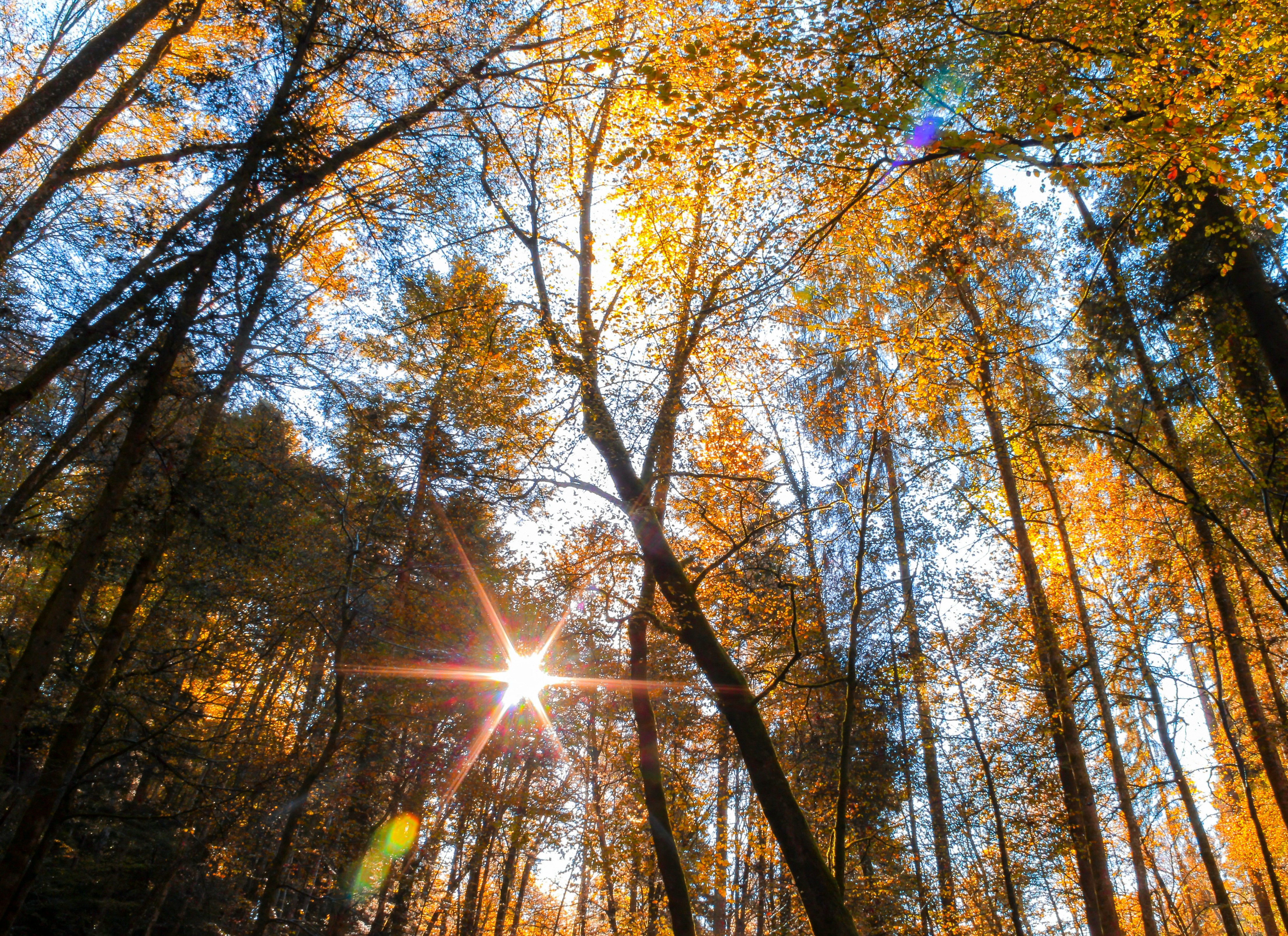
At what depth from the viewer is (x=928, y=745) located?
966 cm

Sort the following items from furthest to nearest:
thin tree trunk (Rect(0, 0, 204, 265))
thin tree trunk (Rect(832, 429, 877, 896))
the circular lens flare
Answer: the circular lens flare → thin tree trunk (Rect(0, 0, 204, 265)) → thin tree trunk (Rect(832, 429, 877, 896))

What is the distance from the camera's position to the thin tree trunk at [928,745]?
9320 millimetres

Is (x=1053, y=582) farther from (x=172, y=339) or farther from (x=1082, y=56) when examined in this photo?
(x=172, y=339)

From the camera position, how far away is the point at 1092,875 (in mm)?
7371

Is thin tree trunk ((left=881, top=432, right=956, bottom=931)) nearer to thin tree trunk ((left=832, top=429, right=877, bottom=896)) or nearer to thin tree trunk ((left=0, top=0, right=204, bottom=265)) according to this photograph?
thin tree trunk ((left=832, top=429, right=877, bottom=896))

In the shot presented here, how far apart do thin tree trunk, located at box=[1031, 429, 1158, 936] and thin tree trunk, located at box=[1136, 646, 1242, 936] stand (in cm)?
57

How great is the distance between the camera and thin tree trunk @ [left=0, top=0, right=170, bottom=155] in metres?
4.93

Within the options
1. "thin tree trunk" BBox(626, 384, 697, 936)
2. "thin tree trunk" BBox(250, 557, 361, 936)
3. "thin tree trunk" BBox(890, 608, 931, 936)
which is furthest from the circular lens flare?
"thin tree trunk" BBox(890, 608, 931, 936)

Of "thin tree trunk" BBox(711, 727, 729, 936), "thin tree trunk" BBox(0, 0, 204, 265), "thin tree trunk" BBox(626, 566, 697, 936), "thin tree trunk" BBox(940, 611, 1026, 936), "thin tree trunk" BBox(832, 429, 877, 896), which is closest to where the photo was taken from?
"thin tree trunk" BBox(832, 429, 877, 896)

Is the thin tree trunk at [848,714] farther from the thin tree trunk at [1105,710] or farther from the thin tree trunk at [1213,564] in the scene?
the thin tree trunk at [1105,710]

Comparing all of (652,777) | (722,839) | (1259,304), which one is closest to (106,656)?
(652,777)

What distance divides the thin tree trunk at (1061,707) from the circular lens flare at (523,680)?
677cm

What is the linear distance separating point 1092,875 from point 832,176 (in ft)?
26.7

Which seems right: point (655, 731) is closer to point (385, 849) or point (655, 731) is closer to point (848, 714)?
point (848, 714)
